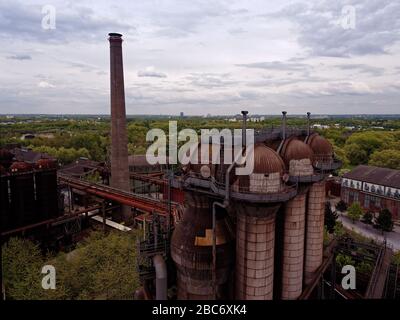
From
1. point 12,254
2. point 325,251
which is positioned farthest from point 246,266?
point 12,254

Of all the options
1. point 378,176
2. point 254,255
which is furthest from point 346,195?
point 254,255

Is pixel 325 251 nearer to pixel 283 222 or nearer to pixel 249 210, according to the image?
pixel 283 222

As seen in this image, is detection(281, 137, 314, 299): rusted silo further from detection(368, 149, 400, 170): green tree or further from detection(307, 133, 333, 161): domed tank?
detection(368, 149, 400, 170): green tree

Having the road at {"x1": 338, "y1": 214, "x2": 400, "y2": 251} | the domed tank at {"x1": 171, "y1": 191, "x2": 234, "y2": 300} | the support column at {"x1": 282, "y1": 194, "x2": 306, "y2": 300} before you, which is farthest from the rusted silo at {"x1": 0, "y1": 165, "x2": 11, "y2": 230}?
the road at {"x1": 338, "y1": 214, "x2": 400, "y2": 251}

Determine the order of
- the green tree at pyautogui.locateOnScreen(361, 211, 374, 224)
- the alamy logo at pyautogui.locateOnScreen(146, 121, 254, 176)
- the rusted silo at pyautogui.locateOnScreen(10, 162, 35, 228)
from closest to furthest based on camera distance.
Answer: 1. the alamy logo at pyautogui.locateOnScreen(146, 121, 254, 176)
2. the rusted silo at pyautogui.locateOnScreen(10, 162, 35, 228)
3. the green tree at pyautogui.locateOnScreen(361, 211, 374, 224)

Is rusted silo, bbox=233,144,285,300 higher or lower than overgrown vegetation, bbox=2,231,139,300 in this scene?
higher

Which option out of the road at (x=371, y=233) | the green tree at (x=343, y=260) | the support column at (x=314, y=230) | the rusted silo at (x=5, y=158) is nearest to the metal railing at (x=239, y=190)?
the support column at (x=314, y=230)
